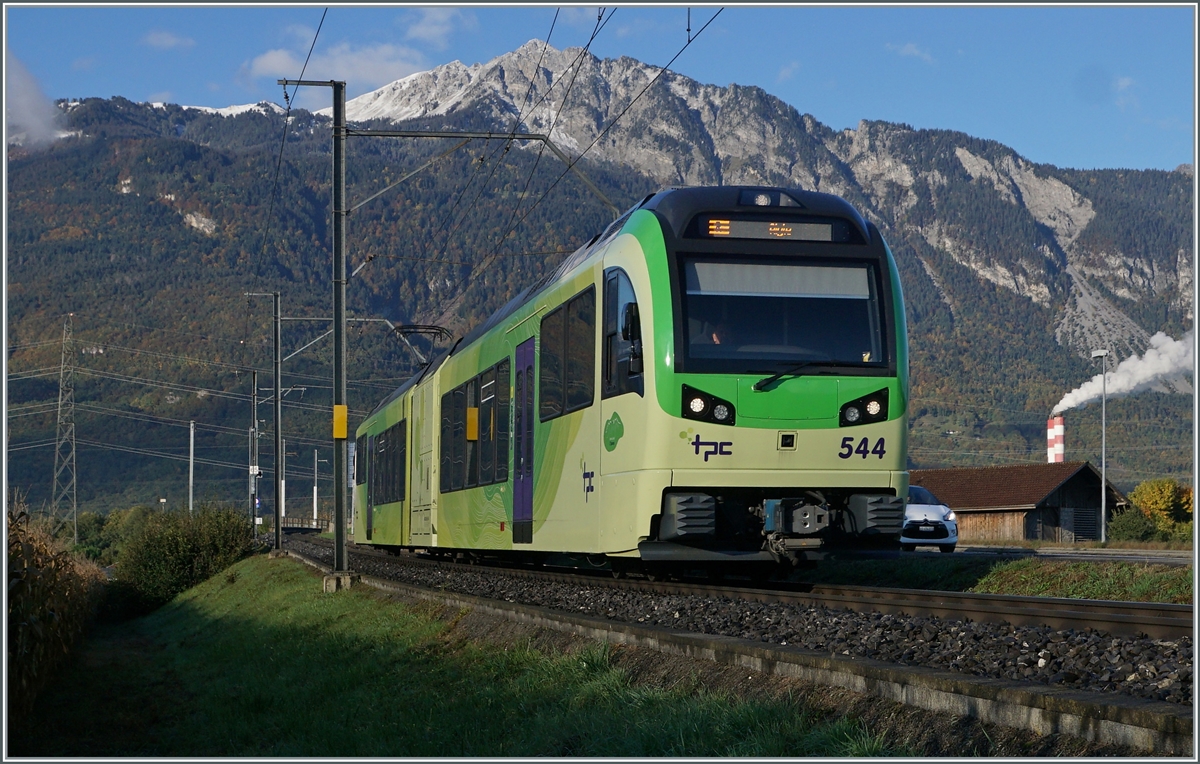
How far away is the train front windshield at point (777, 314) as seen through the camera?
1192 cm

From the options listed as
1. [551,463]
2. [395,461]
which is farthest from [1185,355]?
[551,463]

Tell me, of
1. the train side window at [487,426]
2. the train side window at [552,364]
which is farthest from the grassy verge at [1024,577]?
the train side window at [487,426]

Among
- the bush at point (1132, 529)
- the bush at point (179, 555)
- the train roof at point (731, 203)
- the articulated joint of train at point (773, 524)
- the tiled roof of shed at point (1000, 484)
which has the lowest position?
the bush at point (179, 555)

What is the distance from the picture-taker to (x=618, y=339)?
1252cm

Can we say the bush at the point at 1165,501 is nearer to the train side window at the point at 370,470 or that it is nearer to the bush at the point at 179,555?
the bush at the point at 179,555

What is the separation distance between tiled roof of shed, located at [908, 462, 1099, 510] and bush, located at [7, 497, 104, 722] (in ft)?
131

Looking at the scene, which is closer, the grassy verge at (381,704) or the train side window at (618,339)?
the grassy verge at (381,704)

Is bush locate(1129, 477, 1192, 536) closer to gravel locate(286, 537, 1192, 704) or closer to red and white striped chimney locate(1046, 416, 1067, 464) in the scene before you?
red and white striped chimney locate(1046, 416, 1067, 464)

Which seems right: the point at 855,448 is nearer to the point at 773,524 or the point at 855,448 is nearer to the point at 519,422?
the point at 773,524

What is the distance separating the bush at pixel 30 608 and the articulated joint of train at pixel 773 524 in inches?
224

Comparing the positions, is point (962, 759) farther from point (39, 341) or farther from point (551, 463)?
point (39, 341)

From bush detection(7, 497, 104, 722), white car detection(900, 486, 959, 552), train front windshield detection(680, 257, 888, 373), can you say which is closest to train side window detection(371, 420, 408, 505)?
bush detection(7, 497, 104, 722)

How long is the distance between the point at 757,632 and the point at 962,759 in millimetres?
4261

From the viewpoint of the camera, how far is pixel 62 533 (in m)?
24.0
